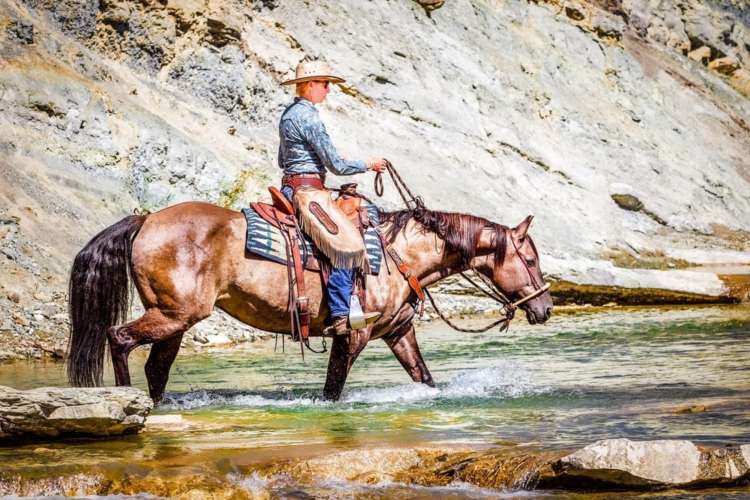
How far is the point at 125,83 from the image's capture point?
21656mm

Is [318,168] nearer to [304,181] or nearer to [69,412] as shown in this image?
[304,181]

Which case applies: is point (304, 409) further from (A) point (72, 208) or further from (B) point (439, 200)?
(B) point (439, 200)

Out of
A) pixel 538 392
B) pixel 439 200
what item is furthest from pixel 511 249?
pixel 439 200

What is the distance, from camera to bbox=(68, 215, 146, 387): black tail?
8.81m

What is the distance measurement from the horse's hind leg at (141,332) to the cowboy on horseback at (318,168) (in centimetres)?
126

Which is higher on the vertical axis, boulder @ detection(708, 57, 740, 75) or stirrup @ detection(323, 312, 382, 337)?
boulder @ detection(708, 57, 740, 75)

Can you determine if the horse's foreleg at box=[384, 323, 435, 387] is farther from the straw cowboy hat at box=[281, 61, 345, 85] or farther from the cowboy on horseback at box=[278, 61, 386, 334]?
the straw cowboy hat at box=[281, 61, 345, 85]

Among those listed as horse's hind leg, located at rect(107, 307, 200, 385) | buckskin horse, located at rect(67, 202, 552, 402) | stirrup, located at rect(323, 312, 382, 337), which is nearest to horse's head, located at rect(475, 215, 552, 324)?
buckskin horse, located at rect(67, 202, 552, 402)

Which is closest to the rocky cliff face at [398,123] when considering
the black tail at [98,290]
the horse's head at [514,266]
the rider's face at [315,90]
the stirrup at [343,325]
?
the black tail at [98,290]

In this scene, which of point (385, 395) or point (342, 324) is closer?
point (342, 324)

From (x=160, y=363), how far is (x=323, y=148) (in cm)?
242

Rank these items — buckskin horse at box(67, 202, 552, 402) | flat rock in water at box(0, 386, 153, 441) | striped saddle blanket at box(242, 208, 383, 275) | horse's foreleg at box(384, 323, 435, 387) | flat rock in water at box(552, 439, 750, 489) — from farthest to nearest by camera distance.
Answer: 1. horse's foreleg at box(384, 323, 435, 387)
2. striped saddle blanket at box(242, 208, 383, 275)
3. buckskin horse at box(67, 202, 552, 402)
4. flat rock in water at box(0, 386, 153, 441)
5. flat rock in water at box(552, 439, 750, 489)

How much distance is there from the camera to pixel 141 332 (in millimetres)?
8672

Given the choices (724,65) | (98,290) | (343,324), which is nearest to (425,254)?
(343,324)
